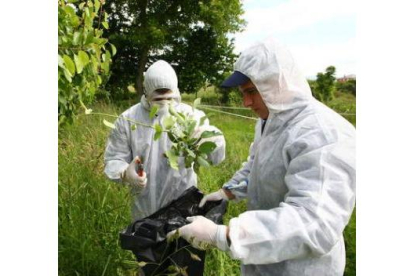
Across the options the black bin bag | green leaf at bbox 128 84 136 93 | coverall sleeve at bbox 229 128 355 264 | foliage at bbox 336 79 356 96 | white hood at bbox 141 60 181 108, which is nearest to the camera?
coverall sleeve at bbox 229 128 355 264

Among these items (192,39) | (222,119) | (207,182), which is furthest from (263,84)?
(207,182)

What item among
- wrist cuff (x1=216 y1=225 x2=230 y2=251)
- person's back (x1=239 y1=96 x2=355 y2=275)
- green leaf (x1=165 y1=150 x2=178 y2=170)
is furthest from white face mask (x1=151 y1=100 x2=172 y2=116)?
wrist cuff (x1=216 y1=225 x2=230 y2=251)

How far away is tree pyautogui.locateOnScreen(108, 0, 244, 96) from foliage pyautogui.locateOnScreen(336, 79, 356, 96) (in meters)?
0.50

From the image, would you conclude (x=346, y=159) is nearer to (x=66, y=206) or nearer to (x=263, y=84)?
(x=263, y=84)

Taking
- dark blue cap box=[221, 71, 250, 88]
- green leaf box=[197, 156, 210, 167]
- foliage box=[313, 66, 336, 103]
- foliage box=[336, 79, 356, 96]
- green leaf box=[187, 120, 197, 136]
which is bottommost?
green leaf box=[197, 156, 210, 167]

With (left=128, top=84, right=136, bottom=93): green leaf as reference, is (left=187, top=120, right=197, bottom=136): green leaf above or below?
below

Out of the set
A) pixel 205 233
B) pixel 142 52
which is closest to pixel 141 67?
pixel 142 52

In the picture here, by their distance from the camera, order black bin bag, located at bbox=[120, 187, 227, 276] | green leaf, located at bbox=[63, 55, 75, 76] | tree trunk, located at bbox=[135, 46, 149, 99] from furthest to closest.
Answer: tree trunk, located at bbox=[135, 46, 149, 99] → black bin bag, located at bbox=[120, 187, 227, 276] → green leaf, located at bbox=[63, 55, 75, 76]

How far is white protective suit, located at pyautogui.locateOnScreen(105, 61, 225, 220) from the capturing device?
187cm

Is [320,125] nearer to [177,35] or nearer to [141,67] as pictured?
[177,35]

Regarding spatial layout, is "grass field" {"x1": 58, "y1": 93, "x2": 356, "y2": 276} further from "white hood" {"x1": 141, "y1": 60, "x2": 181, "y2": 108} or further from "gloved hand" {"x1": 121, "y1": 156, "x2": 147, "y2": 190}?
"white hood" {"x1": 141, "y1": 60, "x2": 181, "y2": 108}

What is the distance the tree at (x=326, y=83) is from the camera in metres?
1.57

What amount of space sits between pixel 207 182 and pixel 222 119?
588 mm

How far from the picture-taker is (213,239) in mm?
1001
